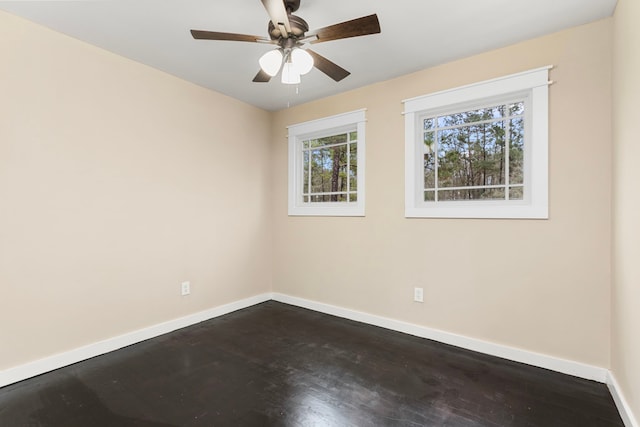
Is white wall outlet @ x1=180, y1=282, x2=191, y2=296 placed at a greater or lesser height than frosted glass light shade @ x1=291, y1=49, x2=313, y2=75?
lesser

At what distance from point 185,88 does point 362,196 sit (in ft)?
6.84

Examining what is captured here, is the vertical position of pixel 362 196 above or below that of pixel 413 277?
above

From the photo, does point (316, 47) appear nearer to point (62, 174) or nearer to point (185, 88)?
point (185, 88)

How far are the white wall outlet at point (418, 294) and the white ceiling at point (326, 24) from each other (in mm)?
2027

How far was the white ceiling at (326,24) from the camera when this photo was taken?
1.95 m

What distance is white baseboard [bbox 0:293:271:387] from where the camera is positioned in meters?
2.07

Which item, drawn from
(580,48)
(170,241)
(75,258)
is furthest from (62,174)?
(580,48)

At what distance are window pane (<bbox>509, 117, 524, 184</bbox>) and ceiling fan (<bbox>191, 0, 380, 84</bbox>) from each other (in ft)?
4.99

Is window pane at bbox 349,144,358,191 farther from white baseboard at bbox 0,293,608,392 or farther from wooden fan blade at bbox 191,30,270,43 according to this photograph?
wooden fan blade at bbox 191,30,270,43

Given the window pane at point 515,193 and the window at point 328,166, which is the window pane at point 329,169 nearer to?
the window at point 328,166

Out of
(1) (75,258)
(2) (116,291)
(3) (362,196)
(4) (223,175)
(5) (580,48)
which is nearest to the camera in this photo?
(5) (580,48)

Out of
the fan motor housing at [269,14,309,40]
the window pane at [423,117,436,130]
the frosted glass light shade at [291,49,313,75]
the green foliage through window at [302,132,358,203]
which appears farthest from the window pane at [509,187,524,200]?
the fan motor housing at [269,14,309,40]

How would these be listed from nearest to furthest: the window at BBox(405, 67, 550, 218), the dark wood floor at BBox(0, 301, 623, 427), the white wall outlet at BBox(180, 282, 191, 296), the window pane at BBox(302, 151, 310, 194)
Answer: the dark wood floor at BBox(0, 301, 623, 427), the window at BBox(405, 67, 550, 218), the white wall outlet at BBox(180, 282, 191, 296), the window pane at BBox(302, 151, 310, 194)

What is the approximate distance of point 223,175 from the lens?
3465mm
